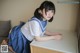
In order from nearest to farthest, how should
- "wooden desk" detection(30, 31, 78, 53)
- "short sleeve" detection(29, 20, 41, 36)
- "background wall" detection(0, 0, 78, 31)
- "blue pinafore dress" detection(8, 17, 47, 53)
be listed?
"wooden desk" detection(30, 31, 78, 53)
"short sleeve" detection(29, 20, 41, 36)
"blue pinafore dress" detection(8, 17, 47, 53)
"background wall" detection(0, 0, 78, 31)

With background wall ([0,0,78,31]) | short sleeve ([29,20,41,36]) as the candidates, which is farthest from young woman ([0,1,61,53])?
background wall ([0,0,78,31])

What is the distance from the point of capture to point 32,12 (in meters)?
1.91

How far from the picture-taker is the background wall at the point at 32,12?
1.69 meters

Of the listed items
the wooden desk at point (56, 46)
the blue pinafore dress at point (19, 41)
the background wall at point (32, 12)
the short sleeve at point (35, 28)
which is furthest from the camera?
the background wall at point (32, 12)

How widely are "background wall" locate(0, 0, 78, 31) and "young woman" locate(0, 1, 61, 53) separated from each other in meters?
0.26

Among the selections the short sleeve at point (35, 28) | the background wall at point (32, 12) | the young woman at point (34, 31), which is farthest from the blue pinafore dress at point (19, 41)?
the background wall at point (32, 12)

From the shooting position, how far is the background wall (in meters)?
1.69

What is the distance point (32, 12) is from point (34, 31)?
56 centimetres

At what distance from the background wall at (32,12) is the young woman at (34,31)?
26 centimetres

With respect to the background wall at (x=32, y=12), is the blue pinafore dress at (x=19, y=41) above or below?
below

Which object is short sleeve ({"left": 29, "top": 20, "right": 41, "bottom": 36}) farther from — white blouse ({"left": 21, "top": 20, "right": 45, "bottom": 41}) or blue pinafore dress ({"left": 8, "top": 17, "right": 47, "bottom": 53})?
blue pinafore dress ({"left": 8, "top": 17, "right": 47, "bottom": 53})

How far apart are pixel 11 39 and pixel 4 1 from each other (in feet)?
2.37

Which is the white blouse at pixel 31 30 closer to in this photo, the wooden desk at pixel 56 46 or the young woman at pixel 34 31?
the young woman at pixel 34 31

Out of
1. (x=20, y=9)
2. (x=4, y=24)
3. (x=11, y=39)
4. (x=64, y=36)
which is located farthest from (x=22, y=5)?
(x=64, y=36)
